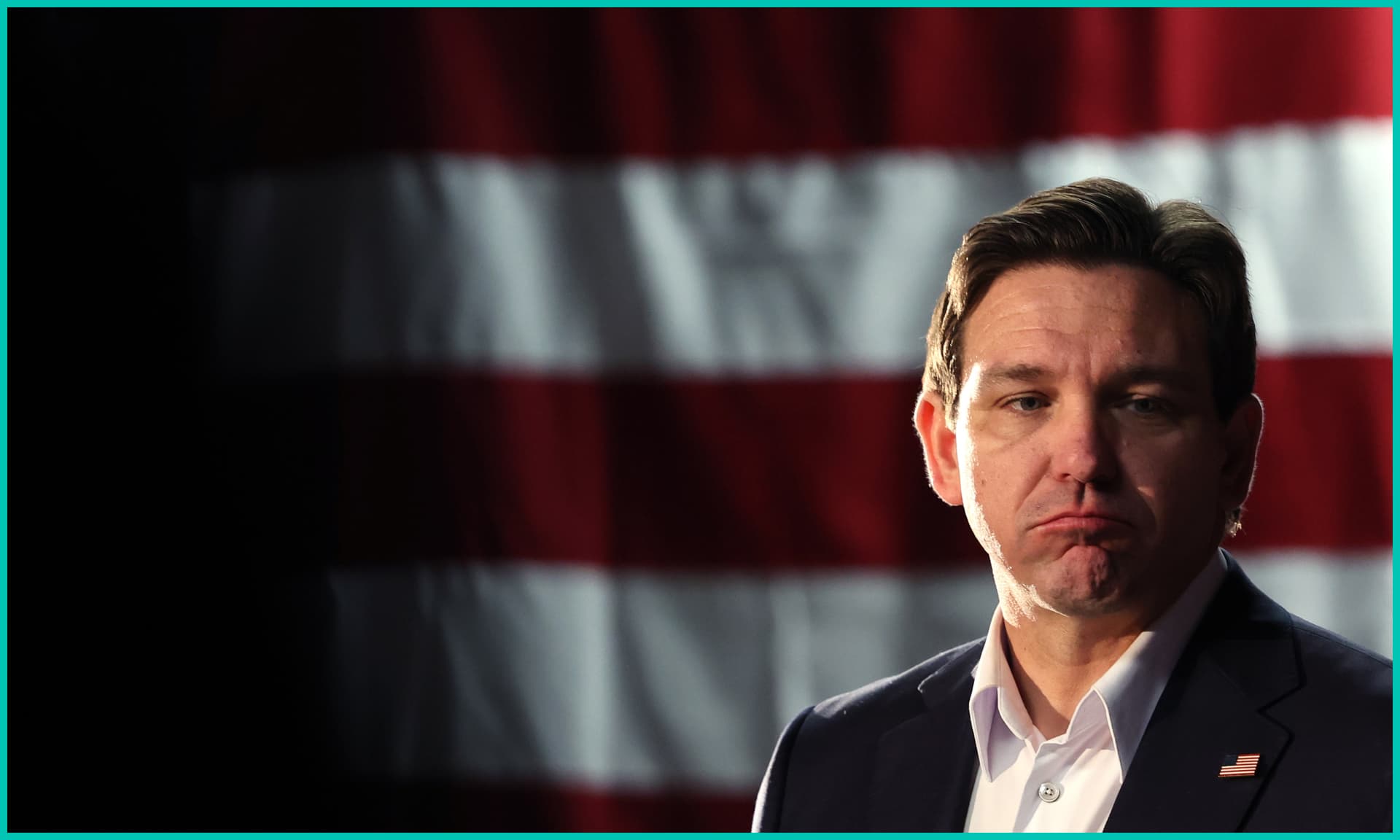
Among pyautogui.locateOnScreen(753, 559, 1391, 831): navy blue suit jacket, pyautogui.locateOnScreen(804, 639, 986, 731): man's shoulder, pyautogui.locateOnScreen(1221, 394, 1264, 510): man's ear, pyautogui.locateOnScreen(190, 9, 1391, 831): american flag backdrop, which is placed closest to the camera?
pyautogui.locateOnScreen(753, 559, 1391, 831): navy blue suit jacket

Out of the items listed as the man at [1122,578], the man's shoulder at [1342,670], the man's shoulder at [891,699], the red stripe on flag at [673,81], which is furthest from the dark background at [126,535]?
the man's shoulder at [1342,670]

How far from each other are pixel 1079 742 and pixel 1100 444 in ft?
0.62

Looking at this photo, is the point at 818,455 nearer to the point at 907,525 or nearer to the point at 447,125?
the point at 907,525

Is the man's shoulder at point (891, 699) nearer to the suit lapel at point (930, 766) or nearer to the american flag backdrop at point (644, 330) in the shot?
the suit lapel at point (930, 766)

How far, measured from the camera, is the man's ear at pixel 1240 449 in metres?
1.00

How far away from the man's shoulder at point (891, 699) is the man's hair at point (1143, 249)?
0.22 meters

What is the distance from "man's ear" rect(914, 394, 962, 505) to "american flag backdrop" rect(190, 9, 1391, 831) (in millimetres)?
533

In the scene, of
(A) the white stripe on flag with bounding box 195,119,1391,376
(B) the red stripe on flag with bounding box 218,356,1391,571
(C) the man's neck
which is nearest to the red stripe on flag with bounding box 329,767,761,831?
(B) the red stripe on flag with bounding box 218,356,1391,571

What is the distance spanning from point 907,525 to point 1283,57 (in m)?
0.61

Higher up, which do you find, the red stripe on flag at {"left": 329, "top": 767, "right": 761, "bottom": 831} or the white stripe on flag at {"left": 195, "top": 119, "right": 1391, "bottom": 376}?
the white stripe on flag at {"left": 195, "top": 119, "right": 1391, "bottom": 376}

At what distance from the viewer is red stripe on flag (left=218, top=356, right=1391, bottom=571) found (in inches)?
Answer: 65.0

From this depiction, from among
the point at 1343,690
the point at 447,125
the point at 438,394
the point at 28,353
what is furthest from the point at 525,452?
the point at 1343,690

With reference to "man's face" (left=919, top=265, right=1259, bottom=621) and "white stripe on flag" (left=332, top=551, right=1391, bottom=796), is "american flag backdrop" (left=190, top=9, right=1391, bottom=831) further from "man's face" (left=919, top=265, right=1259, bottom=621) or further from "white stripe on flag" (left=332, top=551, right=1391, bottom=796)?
"man's face" (left=919, top=265, right=1259, bottom=621)

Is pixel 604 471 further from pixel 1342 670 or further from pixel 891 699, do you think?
pixel 1342 670
